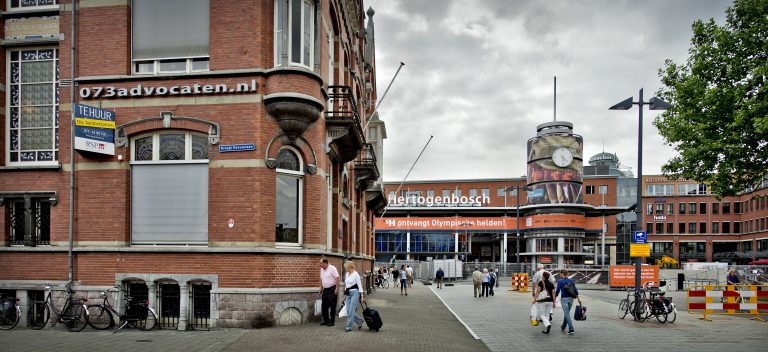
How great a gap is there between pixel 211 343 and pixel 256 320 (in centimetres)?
207

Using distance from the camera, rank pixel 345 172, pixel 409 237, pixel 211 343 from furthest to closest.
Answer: pixel 409 237 < pixel 345 172 < pixel 211 343

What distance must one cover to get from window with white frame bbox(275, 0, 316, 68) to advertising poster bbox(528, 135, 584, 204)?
53370 millimetres

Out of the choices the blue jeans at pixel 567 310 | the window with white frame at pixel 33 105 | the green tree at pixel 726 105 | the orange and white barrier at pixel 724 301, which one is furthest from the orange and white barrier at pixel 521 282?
the window with white frame at pixel 33 105

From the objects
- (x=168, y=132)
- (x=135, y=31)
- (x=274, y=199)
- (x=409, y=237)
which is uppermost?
(x=135, y=31)

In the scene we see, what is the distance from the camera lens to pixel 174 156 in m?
14.8

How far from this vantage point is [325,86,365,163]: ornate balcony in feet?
53.8

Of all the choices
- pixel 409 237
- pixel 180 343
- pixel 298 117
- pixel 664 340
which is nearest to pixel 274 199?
pixel 298 117

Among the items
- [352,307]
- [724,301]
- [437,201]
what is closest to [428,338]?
[352,307]

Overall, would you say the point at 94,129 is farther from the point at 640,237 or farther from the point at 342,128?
the point at 640,237

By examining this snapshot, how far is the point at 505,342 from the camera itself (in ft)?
42.9

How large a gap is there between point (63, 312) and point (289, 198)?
5.71 m

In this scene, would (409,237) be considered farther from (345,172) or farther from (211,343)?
(211,343)

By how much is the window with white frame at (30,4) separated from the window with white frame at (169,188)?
13.7ft

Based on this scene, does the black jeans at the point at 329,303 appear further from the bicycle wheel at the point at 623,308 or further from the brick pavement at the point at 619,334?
the bicycle wheel at the point at 623,308
